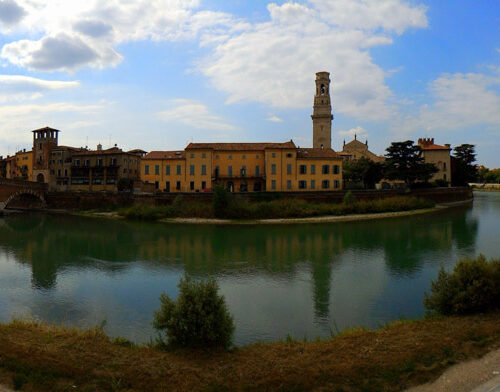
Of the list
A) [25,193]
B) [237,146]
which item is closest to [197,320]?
[237,146]

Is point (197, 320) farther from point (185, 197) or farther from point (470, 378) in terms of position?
point (185, 197)

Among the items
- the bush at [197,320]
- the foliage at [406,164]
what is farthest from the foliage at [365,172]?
the bush at [197,320]

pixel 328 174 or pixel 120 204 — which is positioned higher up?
pixel 328 174

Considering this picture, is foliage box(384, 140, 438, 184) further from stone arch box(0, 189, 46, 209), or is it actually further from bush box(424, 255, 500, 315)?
stone arch box(0, 189, 46, 209)

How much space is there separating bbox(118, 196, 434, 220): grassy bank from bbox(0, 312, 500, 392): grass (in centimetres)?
3225

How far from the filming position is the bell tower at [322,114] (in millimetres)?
68438

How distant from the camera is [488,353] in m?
7.21

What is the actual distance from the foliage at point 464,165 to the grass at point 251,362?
63976 mm

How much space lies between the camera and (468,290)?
370 inches

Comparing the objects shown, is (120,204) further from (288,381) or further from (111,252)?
(288,381)

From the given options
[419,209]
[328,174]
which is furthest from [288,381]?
[419,209]

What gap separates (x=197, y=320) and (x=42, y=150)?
60862 millimetres

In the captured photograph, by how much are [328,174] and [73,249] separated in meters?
30.5

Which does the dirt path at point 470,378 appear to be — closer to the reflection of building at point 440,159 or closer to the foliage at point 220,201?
the foliage at point 220,201
